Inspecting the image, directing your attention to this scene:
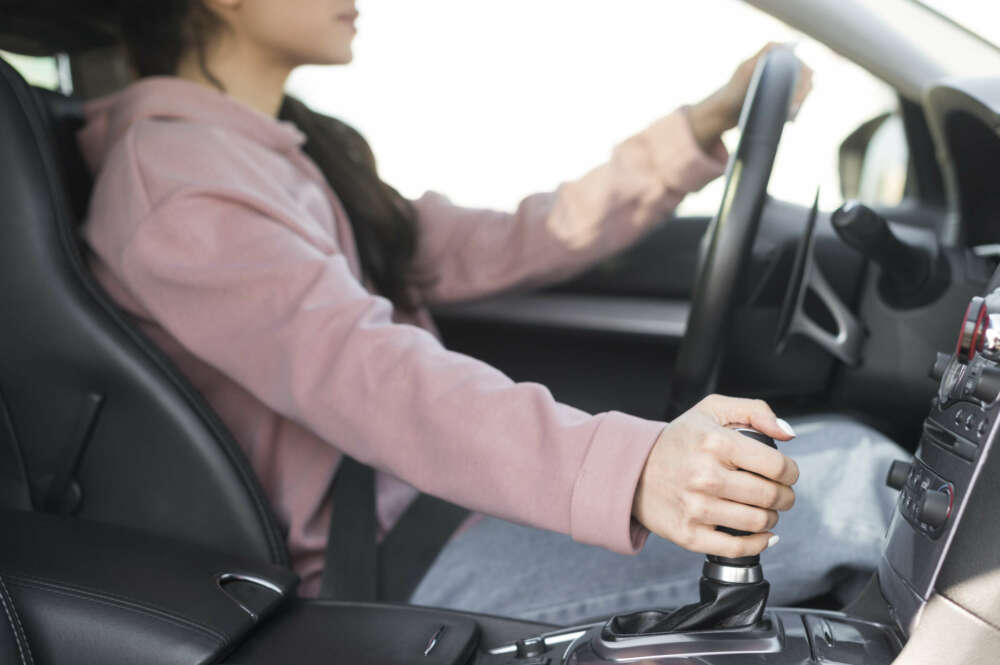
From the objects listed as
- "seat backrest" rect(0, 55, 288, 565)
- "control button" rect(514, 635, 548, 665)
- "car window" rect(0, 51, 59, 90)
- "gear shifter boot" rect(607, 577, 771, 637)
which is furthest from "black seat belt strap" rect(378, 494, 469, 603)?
"car window" rect(0, 51, 59, 90)

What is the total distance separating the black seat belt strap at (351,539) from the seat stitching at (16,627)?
0.93ft

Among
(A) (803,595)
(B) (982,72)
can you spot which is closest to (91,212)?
(A) (803,595)

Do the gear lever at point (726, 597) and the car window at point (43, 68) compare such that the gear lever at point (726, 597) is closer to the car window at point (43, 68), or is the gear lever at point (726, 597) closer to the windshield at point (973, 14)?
the windshield at point (973, 14)

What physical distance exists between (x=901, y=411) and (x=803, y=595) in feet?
1.12

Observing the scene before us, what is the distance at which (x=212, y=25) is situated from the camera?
108cm

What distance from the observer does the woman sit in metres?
0.60

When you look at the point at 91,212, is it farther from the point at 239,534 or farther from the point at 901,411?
the point at 901,411

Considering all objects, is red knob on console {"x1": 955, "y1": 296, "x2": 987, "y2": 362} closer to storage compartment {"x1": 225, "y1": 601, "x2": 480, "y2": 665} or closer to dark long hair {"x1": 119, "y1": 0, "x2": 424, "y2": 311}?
storage compartment {"x1": 225, "y1": 601, "x2": 480, "y2": 665}

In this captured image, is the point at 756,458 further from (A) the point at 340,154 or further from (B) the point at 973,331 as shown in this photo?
(A) the point at 340,154

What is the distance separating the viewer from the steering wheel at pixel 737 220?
0.80 m

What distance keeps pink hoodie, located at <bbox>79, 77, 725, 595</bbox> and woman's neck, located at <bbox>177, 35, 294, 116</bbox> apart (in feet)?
0.29

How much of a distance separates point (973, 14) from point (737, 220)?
0.35 metres

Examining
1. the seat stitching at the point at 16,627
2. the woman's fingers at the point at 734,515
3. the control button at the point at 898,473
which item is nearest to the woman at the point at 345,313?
the woman's fingers at the point at 734,515

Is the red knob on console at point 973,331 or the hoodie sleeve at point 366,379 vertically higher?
the red knob on console at point 973,331
